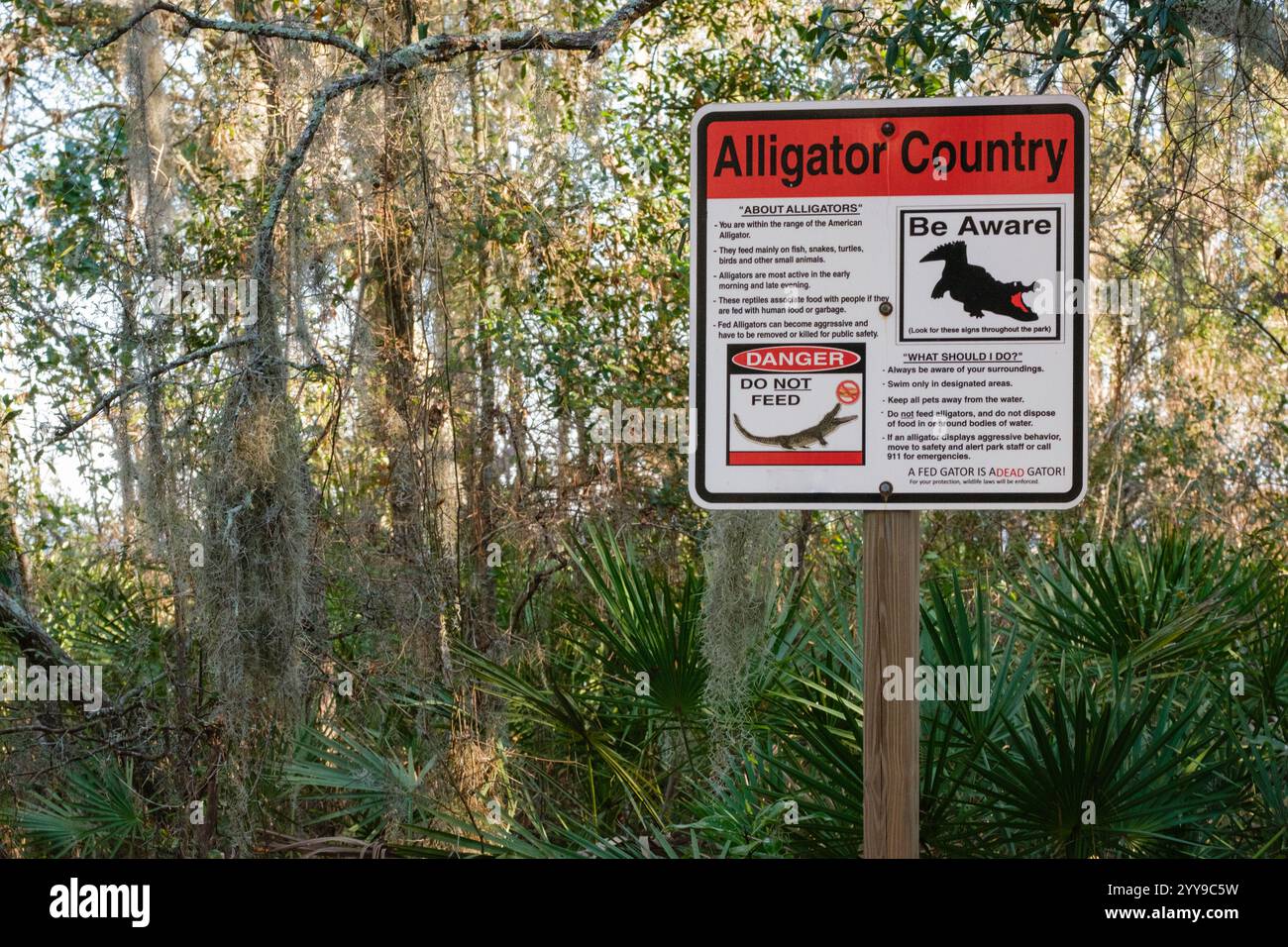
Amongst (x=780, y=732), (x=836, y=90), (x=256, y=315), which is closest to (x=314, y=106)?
(x=256, y=315)

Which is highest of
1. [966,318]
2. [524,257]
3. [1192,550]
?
[524,257]

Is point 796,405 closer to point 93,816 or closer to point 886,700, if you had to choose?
point 886,700

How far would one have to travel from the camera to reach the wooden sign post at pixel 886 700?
2.55 metres

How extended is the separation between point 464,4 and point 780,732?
5902mm

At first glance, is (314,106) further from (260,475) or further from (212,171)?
(212,171)

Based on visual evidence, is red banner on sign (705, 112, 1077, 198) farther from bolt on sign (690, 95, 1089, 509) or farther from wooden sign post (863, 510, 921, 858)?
wooden sign post (863, 510, 921, 858)

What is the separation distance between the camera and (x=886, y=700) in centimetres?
256

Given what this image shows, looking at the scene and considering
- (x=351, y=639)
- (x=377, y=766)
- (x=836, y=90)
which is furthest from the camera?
(x=351, y=639)

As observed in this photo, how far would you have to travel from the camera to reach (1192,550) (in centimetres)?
484

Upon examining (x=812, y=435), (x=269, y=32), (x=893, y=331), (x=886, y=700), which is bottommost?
(x=886, y=700)

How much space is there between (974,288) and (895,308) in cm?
16

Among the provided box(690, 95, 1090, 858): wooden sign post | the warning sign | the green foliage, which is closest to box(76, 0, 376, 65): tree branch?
box(690, 95, 1090, 858): wooden sign post

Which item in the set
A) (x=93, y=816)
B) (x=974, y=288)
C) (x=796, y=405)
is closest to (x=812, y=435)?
(x=796, y=405)

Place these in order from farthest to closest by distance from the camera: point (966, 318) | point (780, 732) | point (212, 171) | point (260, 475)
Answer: point (212, 171) → point (260, 475) → point (780, 732) → point (966, 318)
